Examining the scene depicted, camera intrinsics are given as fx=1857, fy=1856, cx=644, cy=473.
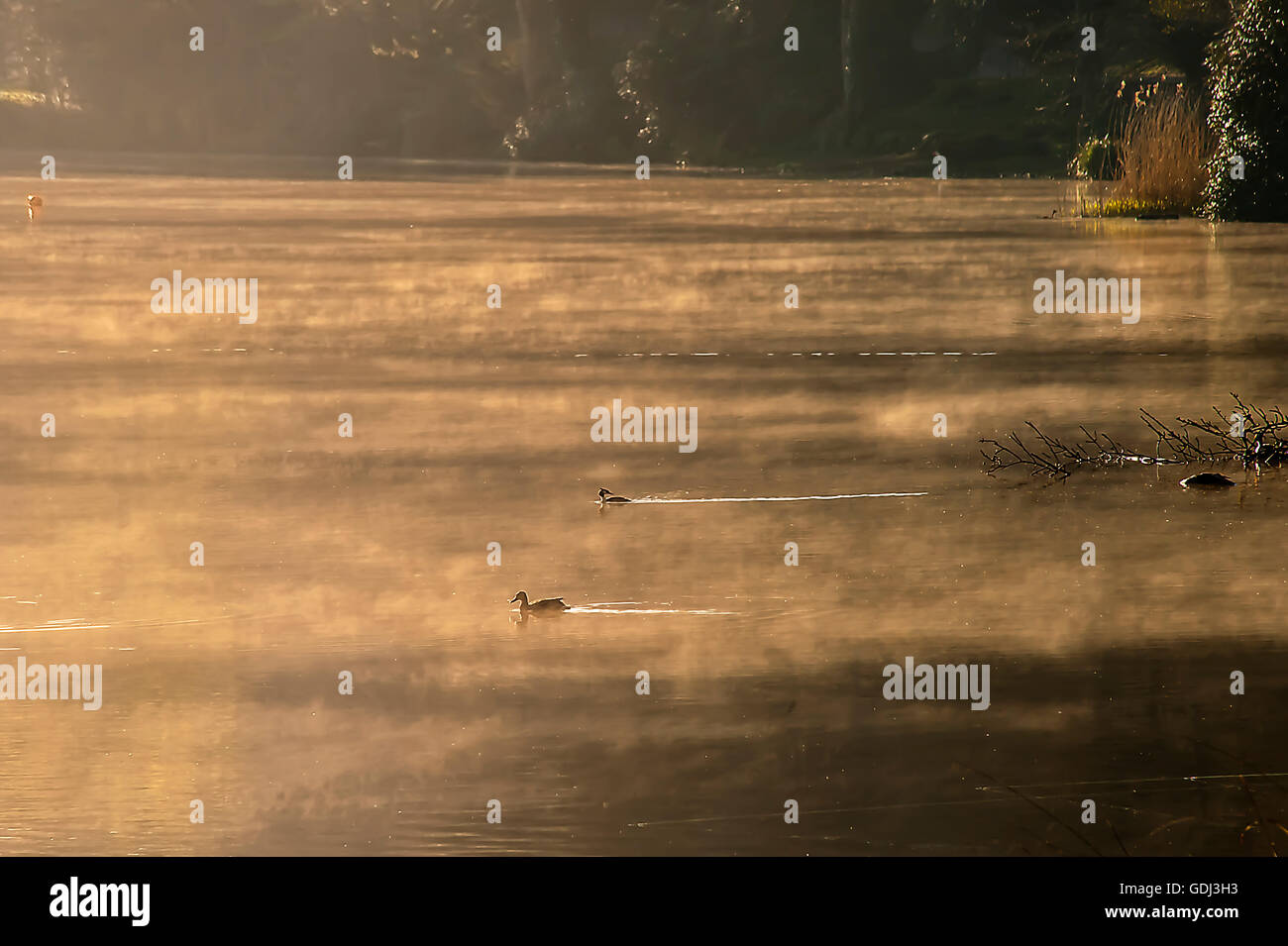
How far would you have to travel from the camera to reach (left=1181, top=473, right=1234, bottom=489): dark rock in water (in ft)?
29.2

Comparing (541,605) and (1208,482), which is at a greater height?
(1208,482)

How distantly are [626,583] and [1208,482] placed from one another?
3.26 meters

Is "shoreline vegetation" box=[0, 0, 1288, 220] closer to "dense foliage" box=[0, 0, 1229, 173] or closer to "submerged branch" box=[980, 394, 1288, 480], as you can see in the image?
"dense foliage" box=[0, 0, 1229, 173]

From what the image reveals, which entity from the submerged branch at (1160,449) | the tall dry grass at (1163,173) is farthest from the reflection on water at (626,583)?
the tall dry grass at (1163,173)

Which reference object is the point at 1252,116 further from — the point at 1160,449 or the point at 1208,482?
the point at 1208,482

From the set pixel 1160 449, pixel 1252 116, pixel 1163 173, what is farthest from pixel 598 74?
pixel 1160 449

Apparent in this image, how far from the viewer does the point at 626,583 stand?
7250 mm

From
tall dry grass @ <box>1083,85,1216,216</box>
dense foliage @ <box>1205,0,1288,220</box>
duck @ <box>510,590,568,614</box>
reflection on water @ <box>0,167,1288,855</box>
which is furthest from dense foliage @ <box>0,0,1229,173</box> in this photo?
duck @ <box>510,590,568,614</box>

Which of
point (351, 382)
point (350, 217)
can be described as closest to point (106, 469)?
point (351, 382)

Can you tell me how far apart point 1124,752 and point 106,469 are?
19.6 feet

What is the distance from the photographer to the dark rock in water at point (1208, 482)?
8.90 meters

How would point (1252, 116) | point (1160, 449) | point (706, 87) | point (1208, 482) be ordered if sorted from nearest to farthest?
point (1208, 482) < point (1160, 449) < point (1252, 116) < point (706, 87)

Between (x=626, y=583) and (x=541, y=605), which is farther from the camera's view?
(x=626, y=583)

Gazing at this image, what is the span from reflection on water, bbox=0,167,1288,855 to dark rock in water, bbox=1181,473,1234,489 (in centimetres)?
10
